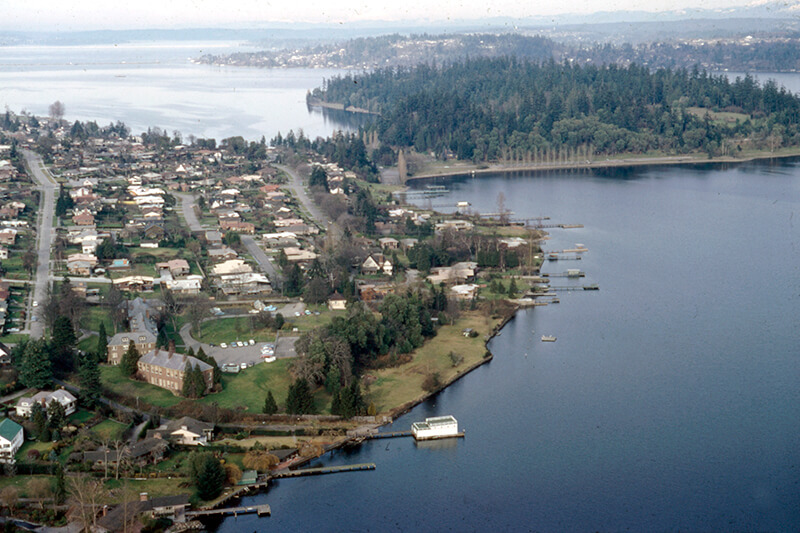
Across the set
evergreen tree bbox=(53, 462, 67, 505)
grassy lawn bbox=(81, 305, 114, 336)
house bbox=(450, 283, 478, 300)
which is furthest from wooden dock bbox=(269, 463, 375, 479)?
house bbox=(450, 283, 478, 300)

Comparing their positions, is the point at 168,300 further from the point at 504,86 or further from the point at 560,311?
the point at 504,86

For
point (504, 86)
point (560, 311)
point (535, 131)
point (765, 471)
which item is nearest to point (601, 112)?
point (535, 131)

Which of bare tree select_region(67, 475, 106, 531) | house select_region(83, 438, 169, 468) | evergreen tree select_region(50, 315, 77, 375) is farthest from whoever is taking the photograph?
evergreen tree select_region(50, 315, 77, 375)

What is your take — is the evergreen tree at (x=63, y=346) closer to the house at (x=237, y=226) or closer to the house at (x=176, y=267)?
the house at (x=176, y=267)

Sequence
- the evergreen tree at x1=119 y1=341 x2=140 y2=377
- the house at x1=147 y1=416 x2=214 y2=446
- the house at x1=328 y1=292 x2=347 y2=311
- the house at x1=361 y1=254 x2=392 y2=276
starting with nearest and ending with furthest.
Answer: the house at x1=147 y1=416 x2=214 y2=446 → the evergreen tree at x1=119 y1=341 x2=140 y2=377 → the house at x1=328 y1=292 x2=347 y2=311 → the house at x1=361 y1=254 x2=392 y2=276

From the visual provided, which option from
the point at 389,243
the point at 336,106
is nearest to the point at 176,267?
the point at 389,243

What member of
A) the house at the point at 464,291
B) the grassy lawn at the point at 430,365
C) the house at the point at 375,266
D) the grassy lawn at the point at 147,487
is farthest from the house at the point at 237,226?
the grassy lawn at the point at 147,487

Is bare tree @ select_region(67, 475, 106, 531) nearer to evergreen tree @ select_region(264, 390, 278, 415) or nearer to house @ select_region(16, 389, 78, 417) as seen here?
house @ select_region(16, 389, 78, 417)
